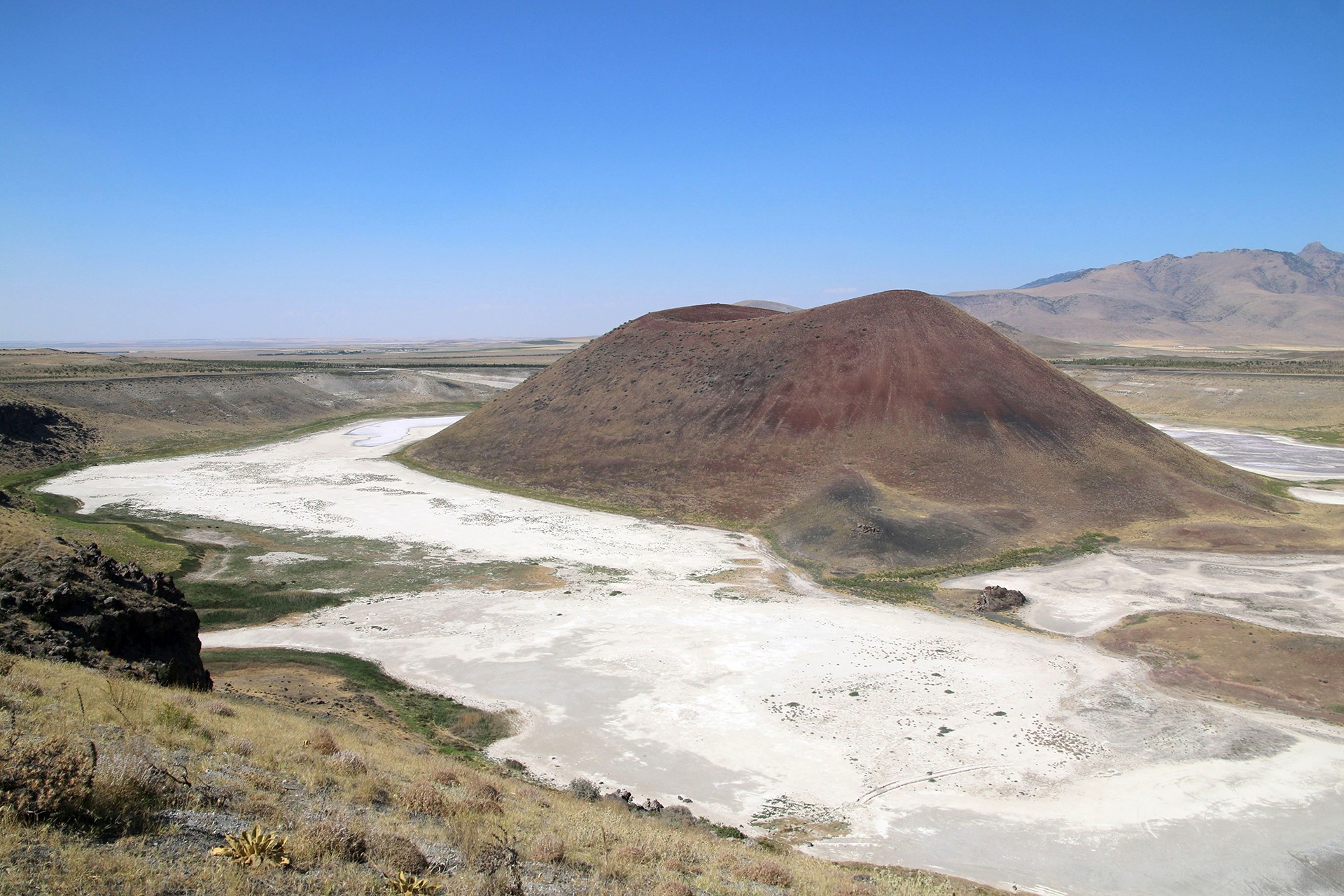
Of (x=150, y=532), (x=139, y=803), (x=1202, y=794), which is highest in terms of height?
(x=139, y=803)

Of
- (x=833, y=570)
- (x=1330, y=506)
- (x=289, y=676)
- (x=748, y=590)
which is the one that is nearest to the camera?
(x=289, y=676)

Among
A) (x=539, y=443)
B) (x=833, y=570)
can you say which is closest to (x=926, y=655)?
(x=833, y=570)

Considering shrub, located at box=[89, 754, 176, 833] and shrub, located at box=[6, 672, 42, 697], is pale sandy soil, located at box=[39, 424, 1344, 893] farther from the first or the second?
shrub, located at box=[89, 754, 176, 833]

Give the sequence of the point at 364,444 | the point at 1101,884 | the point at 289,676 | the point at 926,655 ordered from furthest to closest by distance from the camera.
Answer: the point at 364,444
the point at 926,655
the point at 289,676
the point at 1101,884

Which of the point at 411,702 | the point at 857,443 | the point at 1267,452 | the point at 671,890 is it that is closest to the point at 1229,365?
the point at 1267,452

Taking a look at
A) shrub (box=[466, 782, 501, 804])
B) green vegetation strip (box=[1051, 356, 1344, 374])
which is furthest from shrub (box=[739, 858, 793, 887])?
green vegetation strip (box=[1051, 356, 1344, 374])

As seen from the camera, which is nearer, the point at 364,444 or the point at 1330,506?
the point at 1330,506

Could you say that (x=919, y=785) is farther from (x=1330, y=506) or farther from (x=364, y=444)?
(x=364, y=444)
